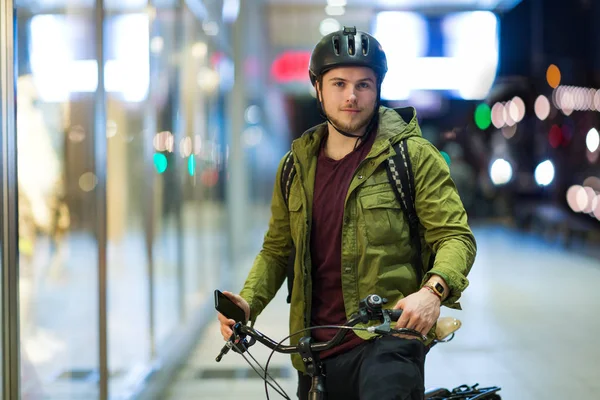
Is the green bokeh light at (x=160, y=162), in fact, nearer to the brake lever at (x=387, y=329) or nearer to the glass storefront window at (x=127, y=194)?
the glass storefront window at (x=127, y=194)

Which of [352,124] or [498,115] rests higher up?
[498,115]

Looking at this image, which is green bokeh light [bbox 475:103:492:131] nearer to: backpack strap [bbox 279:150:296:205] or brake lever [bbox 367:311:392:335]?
backpack strap [bbox 279:150:296:205]

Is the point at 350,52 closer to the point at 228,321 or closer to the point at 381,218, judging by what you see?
the point at 381,218

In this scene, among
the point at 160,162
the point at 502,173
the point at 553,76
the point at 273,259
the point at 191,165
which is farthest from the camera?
the point at 502,173

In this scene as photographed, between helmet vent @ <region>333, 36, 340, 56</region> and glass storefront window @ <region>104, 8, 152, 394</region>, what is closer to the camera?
helmet vent @ <region>333, 36, 340, 56</region>

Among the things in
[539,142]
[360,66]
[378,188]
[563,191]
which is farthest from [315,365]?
[539,142]

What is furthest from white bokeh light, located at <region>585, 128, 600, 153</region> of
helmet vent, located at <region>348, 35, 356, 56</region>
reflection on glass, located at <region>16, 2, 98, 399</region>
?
helmet vent, located at <region>348, 35, 356, 56</region>

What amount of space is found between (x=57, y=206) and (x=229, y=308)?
6.29 feet

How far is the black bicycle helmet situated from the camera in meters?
2.28

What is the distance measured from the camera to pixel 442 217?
7.01 ft

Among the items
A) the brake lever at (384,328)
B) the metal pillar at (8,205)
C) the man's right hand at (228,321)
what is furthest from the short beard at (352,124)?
the metal pillar at (8,205)

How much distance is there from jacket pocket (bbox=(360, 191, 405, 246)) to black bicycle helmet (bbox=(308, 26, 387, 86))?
400 millimetres

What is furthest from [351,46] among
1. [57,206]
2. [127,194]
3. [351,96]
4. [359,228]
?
[127,194]

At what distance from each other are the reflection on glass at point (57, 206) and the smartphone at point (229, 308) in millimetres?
1468
